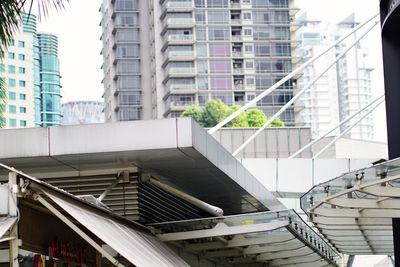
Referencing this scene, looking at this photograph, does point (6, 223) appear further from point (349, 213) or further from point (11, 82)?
point (11, 82)

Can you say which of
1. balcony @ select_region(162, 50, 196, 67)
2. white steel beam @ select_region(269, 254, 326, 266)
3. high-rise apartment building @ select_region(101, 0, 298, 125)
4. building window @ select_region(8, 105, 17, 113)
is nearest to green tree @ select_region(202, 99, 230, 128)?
high-rise apartment building @ select_region(101, 0, 298, 125)

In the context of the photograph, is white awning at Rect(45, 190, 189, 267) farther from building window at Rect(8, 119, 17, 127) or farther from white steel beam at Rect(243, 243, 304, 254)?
building window at Rect(8, 119, 17, 127)

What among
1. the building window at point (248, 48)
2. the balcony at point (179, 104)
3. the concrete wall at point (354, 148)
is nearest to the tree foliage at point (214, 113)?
the concrete wall at point (354, 148)

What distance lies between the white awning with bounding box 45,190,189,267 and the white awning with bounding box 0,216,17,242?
592mm

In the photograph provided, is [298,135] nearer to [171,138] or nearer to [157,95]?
→ [157,95]

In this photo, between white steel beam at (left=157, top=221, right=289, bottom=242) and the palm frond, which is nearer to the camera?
the palm frond

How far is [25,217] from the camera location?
13.0 metres

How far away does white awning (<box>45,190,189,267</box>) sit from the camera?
12.0 meters

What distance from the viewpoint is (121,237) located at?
516 inches

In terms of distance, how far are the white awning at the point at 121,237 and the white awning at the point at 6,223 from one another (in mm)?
592

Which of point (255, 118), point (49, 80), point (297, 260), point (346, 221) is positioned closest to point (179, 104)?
point (255, 118)

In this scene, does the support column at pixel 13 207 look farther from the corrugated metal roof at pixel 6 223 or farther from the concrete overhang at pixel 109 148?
the concrete overhang at pixel 109 148

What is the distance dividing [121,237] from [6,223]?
267 centimetres

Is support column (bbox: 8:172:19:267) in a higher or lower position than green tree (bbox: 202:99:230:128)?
lower
